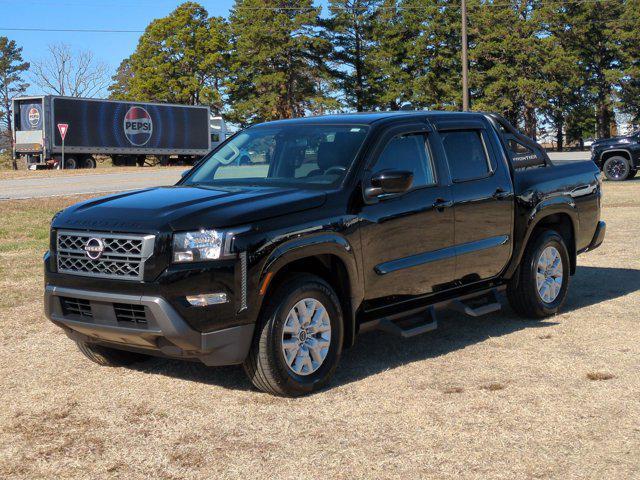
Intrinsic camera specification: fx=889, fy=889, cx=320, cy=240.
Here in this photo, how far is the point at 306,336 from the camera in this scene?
557cm

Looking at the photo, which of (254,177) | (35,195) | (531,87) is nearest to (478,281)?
(254,177)

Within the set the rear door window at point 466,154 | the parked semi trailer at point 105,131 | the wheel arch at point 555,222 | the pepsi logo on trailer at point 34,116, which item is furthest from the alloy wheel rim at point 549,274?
the pepsi logo on trailer at point 34,116

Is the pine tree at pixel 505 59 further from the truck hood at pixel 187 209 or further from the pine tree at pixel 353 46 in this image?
the truck hood at pixel 187 209

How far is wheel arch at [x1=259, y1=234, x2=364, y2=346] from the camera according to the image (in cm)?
531

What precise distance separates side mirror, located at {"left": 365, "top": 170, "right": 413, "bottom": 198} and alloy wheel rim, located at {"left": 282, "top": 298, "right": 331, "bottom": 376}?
887 millimetres

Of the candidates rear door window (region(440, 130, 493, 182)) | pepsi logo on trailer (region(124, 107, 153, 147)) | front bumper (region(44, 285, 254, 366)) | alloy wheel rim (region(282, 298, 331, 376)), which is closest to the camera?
front bumper (region(44, 285, 254, 366))

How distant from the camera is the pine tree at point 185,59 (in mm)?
73438

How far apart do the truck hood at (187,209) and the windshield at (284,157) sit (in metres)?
0.31

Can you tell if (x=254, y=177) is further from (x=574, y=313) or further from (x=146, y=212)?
→ (x=574, y=313)

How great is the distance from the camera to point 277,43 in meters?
68.1

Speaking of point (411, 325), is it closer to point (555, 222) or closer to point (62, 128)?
point (555, 222)

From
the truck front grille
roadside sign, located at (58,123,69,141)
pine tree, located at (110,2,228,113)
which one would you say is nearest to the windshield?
the truck front grille

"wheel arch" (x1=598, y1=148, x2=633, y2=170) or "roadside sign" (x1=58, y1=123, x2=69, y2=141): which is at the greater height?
"roadside sign" (x1=58, y1=123, x2=69, y2=141)

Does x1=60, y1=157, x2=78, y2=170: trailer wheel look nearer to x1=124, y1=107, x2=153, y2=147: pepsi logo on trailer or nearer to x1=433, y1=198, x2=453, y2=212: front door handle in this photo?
x1=124, y1=107, x2=153, y2=147: pepsi logo on trailer
